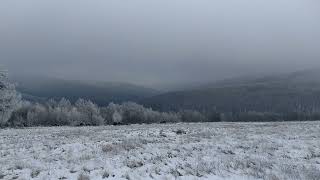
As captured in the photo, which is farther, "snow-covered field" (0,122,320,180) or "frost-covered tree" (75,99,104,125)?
"frost-covered tree" (75,99,104,125)

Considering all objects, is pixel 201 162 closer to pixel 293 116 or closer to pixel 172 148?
pixel 172 148

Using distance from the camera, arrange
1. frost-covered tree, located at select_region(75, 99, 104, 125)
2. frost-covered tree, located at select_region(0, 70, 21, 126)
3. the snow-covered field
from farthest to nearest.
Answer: frost-covered tree, located at select_region(75, 99, 104, 125) → frost-covered tree, located at select_region(0, 70, 21, 126) → the snow-covered field

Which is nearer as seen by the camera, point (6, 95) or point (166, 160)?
point (166, 160)

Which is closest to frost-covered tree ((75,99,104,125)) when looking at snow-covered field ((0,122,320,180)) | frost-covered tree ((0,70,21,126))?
frost-covered tree ((0,70,21,126))

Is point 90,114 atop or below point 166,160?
below

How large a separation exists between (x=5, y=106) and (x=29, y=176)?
1794 inches

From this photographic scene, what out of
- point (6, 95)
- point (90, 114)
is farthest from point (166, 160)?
point (90, 114)

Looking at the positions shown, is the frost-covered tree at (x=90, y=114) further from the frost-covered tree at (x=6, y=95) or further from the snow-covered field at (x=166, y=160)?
the snow-covered field at (x=166, y=160)

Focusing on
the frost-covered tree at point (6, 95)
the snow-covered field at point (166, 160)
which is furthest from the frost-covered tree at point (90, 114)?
the snow-covered field at point (166, 160)

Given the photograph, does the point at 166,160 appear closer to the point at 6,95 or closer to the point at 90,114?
the point at 6,95

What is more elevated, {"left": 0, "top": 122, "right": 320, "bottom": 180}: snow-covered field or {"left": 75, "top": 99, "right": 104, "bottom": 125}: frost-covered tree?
{"left": 0, "top": 122, "right": 320, "bottom": 180}: snow-covered field

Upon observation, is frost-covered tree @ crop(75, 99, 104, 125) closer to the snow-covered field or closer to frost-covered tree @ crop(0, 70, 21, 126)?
frost-covered tree @ crop(0, 70, 21, 126)

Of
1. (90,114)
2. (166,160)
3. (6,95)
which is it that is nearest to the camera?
(166,160)

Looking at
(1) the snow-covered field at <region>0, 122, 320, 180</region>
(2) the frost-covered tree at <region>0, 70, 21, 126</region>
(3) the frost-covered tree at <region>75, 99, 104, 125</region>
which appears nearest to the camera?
(1) the snow-covered field at <region>0, 122, 320, 180</region>
